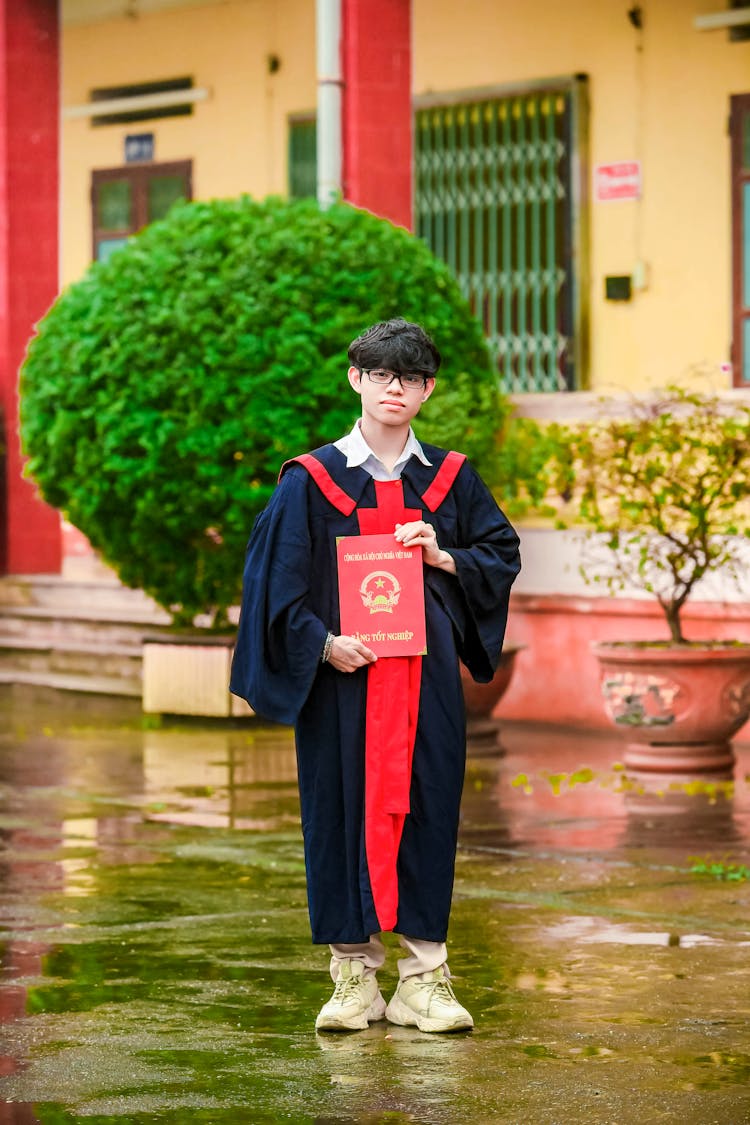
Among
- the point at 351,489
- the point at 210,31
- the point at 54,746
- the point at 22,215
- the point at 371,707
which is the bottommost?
the point at 54,746

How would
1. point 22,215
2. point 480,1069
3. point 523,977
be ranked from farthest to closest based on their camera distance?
point 22,215 → point 523,977 → point 480,1069

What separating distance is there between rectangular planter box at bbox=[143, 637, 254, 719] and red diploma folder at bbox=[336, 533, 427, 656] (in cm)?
729

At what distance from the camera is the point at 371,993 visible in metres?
5.79

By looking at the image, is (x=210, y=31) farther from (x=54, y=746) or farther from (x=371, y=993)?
(x=371, y=993)

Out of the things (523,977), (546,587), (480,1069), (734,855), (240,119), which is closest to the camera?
(480,1069)

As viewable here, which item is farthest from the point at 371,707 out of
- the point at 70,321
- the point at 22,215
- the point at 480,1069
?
the point at 22,215

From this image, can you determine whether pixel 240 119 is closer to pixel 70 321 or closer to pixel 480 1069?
pixel 70 321

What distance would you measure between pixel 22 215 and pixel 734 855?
9275mm

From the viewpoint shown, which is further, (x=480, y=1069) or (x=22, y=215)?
(x=22, y=215)

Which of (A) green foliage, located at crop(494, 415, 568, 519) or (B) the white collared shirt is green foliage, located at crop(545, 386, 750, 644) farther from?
(B) the white collared shirt

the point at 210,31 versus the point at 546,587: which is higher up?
the point at 210,31

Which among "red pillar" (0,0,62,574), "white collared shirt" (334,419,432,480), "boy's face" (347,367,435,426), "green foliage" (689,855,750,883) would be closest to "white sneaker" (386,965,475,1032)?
"white collared shirt" (334,419,432,480)

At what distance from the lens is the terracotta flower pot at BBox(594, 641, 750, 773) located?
10.4 metres

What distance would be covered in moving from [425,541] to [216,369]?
6895mm
